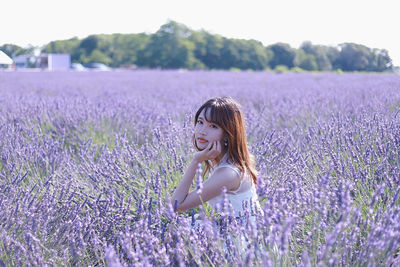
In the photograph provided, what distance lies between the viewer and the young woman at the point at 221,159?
1.54 m

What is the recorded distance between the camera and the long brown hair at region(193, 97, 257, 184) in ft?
5.32

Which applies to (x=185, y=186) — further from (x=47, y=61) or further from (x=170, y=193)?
(x=47, y=61)

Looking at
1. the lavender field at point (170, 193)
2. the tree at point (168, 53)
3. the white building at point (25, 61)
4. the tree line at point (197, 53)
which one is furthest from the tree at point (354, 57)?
the white building at point (25, 61)

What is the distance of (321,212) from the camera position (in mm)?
1041

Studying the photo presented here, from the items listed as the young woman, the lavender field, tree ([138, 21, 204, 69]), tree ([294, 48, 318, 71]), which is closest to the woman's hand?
the young woman

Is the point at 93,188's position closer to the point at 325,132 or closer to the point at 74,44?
the point at 325,132

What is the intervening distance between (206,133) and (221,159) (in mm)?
135

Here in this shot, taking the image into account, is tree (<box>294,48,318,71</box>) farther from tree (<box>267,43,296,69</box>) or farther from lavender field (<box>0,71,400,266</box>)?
lavender field (<box>0,71,400,266</box>)

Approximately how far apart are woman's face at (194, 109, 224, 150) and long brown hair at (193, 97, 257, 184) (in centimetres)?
2

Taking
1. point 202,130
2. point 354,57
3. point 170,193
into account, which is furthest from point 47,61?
point 202,130

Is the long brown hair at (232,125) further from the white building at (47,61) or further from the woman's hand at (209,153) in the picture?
the white building at (47,61)

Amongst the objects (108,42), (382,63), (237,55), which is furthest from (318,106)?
(108,42)

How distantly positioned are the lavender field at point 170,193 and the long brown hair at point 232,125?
18 cm

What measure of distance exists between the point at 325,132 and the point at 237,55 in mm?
42105
